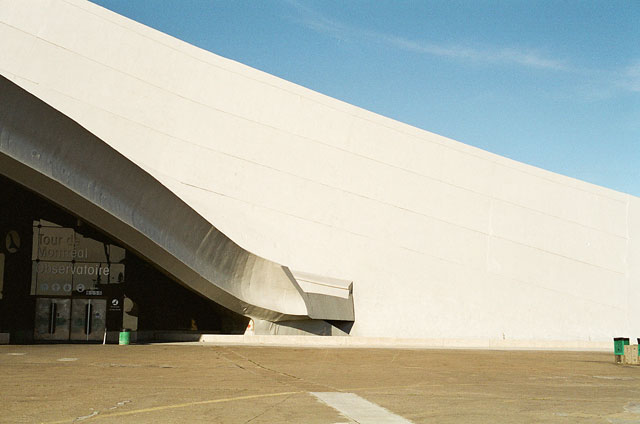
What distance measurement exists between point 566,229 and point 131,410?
23.9 metres

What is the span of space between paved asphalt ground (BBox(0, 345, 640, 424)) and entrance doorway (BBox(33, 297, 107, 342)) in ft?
21.3

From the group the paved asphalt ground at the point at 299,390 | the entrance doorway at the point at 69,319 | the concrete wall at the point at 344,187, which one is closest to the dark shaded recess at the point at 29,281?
the entrance doorway at the point at 69,319

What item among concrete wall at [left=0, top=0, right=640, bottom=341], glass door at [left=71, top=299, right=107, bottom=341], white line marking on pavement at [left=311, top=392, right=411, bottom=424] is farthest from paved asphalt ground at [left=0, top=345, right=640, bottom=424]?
concrete wall at [left=0, top=0, right=640, bottom=341]

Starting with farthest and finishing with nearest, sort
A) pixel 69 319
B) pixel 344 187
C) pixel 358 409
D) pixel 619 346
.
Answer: pixel 344 187 → pixel 69 319 → pixel 619 346 → pixel 358 409

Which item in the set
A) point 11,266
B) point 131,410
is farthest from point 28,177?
point 131,410

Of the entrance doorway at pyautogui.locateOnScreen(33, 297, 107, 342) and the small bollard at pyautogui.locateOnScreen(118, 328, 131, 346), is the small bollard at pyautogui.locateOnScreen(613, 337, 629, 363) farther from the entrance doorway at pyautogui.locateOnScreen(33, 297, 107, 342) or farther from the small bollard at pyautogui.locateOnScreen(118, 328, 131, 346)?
the entrance doorway at pyautogui.locateOnScreen(33, 297, 107, 342)

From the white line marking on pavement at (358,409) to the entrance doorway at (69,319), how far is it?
1453 centimetres

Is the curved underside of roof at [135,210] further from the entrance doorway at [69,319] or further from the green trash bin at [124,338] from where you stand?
the entrance doorway at [69,319]

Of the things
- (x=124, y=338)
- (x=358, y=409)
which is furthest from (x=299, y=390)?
(x=124, y=338)

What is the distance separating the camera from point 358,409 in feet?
23.0

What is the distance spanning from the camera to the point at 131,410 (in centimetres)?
669

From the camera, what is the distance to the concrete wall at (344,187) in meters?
24.2

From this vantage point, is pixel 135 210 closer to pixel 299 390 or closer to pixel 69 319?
pixel 69 319

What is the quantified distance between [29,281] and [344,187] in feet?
34.7
